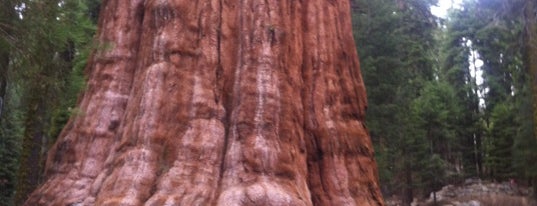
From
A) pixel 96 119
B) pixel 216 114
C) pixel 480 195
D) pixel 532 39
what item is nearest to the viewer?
pixel 216 114

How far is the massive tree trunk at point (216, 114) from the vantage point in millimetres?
7418

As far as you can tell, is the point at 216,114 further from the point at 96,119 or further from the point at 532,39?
the point at 532,39

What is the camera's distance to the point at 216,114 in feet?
26.0

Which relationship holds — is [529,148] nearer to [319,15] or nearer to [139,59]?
[319,15]

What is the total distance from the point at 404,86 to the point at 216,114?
1836 cm

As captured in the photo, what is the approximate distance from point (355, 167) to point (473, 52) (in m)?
42.7

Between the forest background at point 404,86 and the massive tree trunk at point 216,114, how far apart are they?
0.64 meters

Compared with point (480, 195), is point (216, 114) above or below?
above

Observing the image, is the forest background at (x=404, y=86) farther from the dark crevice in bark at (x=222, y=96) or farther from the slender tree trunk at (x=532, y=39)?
the dark crevice in bark at (x=222, y=96)

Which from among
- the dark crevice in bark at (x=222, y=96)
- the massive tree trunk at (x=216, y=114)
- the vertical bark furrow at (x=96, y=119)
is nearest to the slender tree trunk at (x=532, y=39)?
the massive tree trunk at (x=216, y=114)

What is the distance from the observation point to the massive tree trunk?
7418 millimetres

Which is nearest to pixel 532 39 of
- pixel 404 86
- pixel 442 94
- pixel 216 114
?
pixel 404 86

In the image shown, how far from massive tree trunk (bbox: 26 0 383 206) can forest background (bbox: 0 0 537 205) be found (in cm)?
64

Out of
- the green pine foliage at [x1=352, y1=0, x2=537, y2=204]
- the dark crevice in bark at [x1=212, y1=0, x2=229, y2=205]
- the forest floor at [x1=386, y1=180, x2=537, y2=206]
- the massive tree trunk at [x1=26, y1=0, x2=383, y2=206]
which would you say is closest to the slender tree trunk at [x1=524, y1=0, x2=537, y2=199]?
the green pine foliage at [x1=352, y1=0, x2=537, y2=204]
